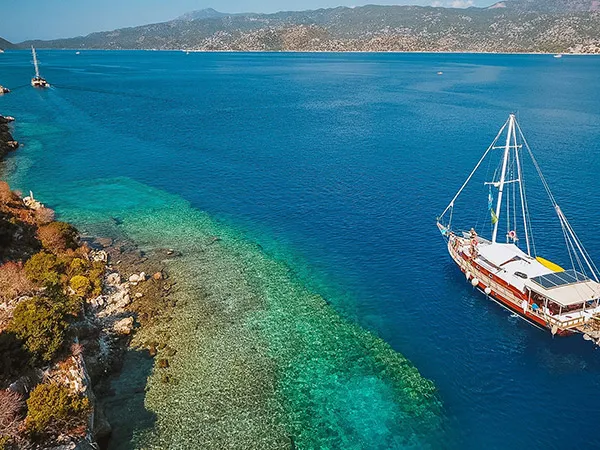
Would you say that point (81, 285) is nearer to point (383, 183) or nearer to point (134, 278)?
point (134, 278)

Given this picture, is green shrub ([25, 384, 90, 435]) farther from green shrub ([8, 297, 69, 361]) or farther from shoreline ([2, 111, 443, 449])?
shoreline ([2, 111, 443, 449])

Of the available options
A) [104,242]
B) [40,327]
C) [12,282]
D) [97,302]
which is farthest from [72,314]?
[104,242]

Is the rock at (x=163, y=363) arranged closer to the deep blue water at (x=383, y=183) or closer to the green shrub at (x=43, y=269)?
the green shrub at (x=43, y=269)

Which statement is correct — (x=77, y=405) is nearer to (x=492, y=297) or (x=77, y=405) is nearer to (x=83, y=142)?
(x=492, y=297)

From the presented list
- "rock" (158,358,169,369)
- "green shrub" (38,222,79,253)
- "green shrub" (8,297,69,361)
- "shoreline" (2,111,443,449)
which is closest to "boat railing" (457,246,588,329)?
"shoreline" (2,111,443,449)

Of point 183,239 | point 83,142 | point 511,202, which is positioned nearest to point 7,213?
point 183,239

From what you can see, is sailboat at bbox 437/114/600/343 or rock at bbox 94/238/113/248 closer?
sailboat at bbox 437/114/600/343
